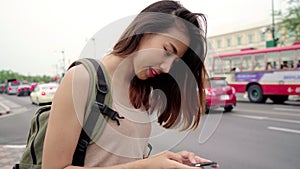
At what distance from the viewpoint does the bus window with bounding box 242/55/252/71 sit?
504 inches

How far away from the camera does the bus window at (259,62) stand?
12.3 m

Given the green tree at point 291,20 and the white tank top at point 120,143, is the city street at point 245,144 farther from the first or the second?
the green tree at point 291,20

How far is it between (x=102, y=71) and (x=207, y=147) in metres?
4.35

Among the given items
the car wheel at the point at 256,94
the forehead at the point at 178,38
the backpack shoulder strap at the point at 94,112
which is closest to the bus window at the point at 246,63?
the car wheel at the point at 256,94

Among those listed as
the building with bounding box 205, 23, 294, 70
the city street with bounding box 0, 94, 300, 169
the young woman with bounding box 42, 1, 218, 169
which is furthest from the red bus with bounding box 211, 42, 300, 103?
the building with bounding box 205, 23, 294, 70

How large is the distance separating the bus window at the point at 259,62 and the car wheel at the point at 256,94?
36.3 inches

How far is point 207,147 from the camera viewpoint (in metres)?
4.84

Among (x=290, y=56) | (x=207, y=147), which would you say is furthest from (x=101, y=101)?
(x=290, y=56)

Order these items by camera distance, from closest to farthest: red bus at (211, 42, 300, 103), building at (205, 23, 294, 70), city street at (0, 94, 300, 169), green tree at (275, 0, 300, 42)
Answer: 1. city street at (0, 94, 300, 169)
2. red bus at (211, 42, 300, 103)
3. green tree at (275, 0, 300, 42)
4. building at (205, 23, 294, 70)

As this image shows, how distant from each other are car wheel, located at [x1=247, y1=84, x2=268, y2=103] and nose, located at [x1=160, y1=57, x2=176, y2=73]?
12.7 m

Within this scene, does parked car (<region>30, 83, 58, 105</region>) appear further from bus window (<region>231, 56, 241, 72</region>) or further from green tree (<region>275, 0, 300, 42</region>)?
green tree (<region>275, 0, 300, 42</region>)

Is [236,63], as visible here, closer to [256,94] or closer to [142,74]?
[256,94]

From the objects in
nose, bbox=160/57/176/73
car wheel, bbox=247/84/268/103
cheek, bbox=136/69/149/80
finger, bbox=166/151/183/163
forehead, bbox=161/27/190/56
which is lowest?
car wheel, bbox=247/84/268/103

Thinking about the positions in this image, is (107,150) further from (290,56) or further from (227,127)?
(290,56)
